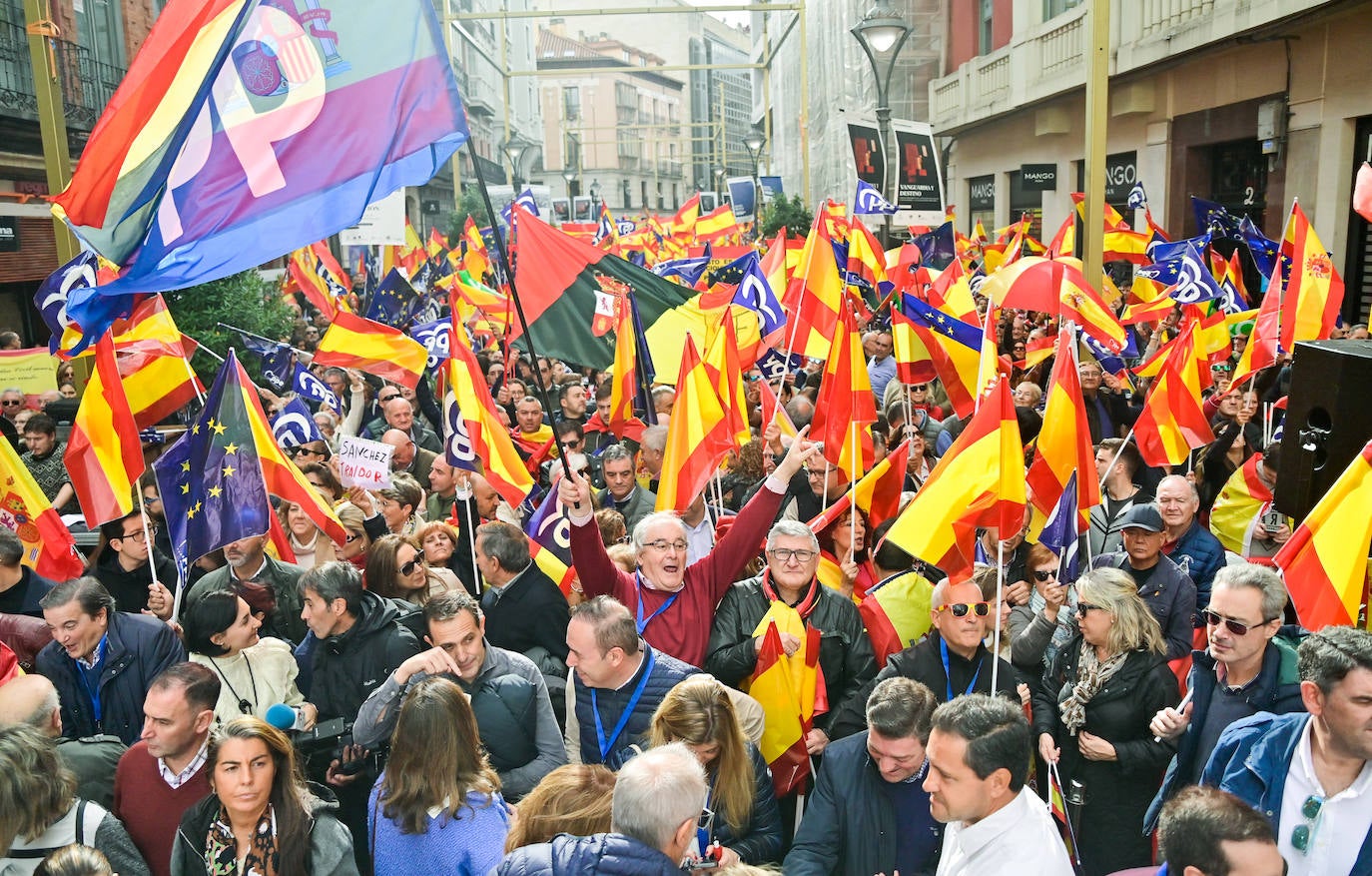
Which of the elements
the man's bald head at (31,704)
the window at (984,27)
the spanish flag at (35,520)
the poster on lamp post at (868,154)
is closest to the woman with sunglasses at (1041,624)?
the man's bald head at (31,704)

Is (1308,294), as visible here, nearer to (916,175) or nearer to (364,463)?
(364,463)

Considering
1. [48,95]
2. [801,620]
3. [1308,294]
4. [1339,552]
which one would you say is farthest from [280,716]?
[1308,294]

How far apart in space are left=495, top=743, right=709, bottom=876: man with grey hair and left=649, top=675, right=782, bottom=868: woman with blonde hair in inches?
27.9

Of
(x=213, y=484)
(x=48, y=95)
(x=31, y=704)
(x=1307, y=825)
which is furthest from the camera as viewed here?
(x=48, y=95)

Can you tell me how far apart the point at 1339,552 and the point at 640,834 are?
265 cm

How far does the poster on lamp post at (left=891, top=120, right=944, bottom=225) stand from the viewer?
47.9ft

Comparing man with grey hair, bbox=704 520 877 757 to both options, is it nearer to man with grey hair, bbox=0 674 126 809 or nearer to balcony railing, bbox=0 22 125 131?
man with grey hair, bbox=0 674 126 809

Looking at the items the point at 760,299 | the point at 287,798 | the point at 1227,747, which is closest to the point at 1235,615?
the point at 1227,747

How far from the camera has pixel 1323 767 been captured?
339 centimetres

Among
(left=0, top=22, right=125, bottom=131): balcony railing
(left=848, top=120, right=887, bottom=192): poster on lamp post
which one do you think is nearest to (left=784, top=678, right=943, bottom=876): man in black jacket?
(left=848, top=120, right=887, bottom=192): poster on lamp post

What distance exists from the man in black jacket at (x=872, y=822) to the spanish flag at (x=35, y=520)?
412cm

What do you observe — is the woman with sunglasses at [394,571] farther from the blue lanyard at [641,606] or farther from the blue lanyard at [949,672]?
the blue lanyard at [949,672]

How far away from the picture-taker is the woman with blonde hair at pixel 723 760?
12.4 ft

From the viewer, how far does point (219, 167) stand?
4.55m
